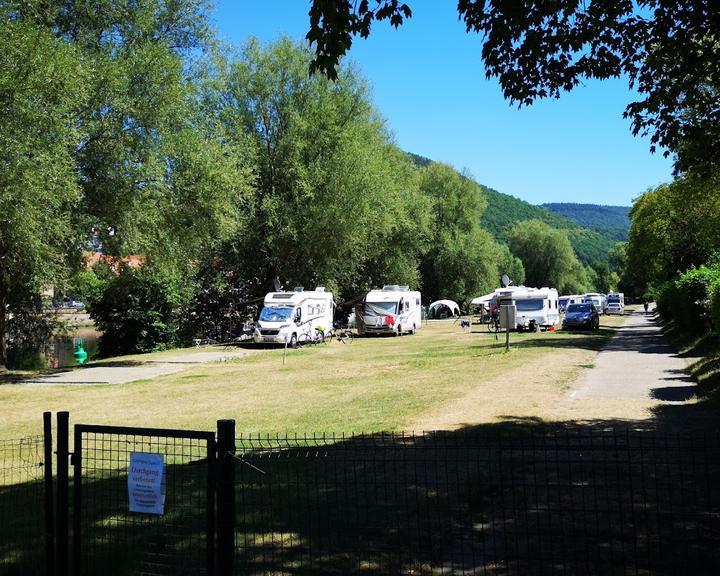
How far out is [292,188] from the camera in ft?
128

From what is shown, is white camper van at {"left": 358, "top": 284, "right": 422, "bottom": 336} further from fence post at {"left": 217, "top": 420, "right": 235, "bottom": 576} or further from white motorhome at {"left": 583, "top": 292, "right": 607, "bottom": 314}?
fence post at {"left": 217, "top": 420, "right": 235, "bottom": 576}

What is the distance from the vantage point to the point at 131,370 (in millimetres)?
23859

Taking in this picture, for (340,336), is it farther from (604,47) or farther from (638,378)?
(604,47)

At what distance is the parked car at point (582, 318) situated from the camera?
4241 cm

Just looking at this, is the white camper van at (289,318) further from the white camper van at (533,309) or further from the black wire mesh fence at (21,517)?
the black wire mesh fence at (21,517)

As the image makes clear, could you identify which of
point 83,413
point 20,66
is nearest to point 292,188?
point 20,66

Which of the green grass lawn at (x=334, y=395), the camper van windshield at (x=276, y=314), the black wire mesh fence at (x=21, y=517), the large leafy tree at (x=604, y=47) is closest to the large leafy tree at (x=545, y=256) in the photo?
the camper van windshield at (x=276, y=314)

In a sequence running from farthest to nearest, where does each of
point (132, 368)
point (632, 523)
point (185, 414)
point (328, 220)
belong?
point (328, 220) < point (132, 368) < point (185, 414) < point (632, 523)

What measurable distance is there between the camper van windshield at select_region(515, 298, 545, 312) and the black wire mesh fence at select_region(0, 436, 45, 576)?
3602 cm

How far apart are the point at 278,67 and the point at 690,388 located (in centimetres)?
3047

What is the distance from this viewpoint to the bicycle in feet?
129

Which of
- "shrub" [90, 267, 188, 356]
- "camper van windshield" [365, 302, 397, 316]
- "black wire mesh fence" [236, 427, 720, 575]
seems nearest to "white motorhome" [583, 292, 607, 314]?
"camper van windshield" [365, 302, 397, 316]

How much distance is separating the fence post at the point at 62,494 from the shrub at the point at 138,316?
30.4 meters

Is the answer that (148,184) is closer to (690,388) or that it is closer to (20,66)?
(20,66)
